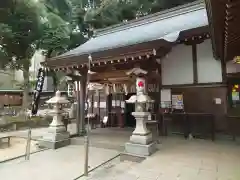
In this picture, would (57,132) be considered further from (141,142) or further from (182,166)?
(182,166)

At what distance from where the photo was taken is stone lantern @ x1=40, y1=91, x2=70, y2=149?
6.62m

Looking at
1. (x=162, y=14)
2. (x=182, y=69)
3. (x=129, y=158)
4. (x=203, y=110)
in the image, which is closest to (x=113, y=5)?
(x=162, y=14)

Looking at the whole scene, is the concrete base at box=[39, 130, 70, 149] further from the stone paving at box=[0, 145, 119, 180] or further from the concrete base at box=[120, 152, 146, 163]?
the concrete base at box=[120, 152, 146, 163]

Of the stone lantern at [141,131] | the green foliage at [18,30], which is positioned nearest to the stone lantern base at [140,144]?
the stone lantern at [141,131]

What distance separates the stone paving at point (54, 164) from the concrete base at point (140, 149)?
0.60 metres

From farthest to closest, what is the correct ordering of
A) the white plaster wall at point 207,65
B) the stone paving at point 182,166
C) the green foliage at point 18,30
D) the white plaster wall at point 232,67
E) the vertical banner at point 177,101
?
the green foliage at point 18,30, the vertical banner at point 177,101, the white plaster wall at point 207,65, the white plaster wall at point 232,67, the stone paving at point 182,166

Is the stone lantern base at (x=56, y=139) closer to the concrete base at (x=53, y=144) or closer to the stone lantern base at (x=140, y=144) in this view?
the concrete base at (x=53, y=144)

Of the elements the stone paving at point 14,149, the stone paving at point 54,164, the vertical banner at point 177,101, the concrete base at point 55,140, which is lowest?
the stone paving at point 14,149

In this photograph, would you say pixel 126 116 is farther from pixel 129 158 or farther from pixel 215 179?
pixel 215 179

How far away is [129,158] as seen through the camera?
16.9 feet

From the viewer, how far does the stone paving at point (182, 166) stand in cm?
379

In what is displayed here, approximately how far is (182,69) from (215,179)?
175 inches

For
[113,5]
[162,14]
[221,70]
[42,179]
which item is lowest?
[42,179]

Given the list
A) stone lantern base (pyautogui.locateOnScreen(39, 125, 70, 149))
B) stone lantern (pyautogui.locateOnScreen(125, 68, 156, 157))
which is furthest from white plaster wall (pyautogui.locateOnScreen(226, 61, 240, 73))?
stone lantern base (pyautogui.locateOnScreen(39, 125, 70, 149))
